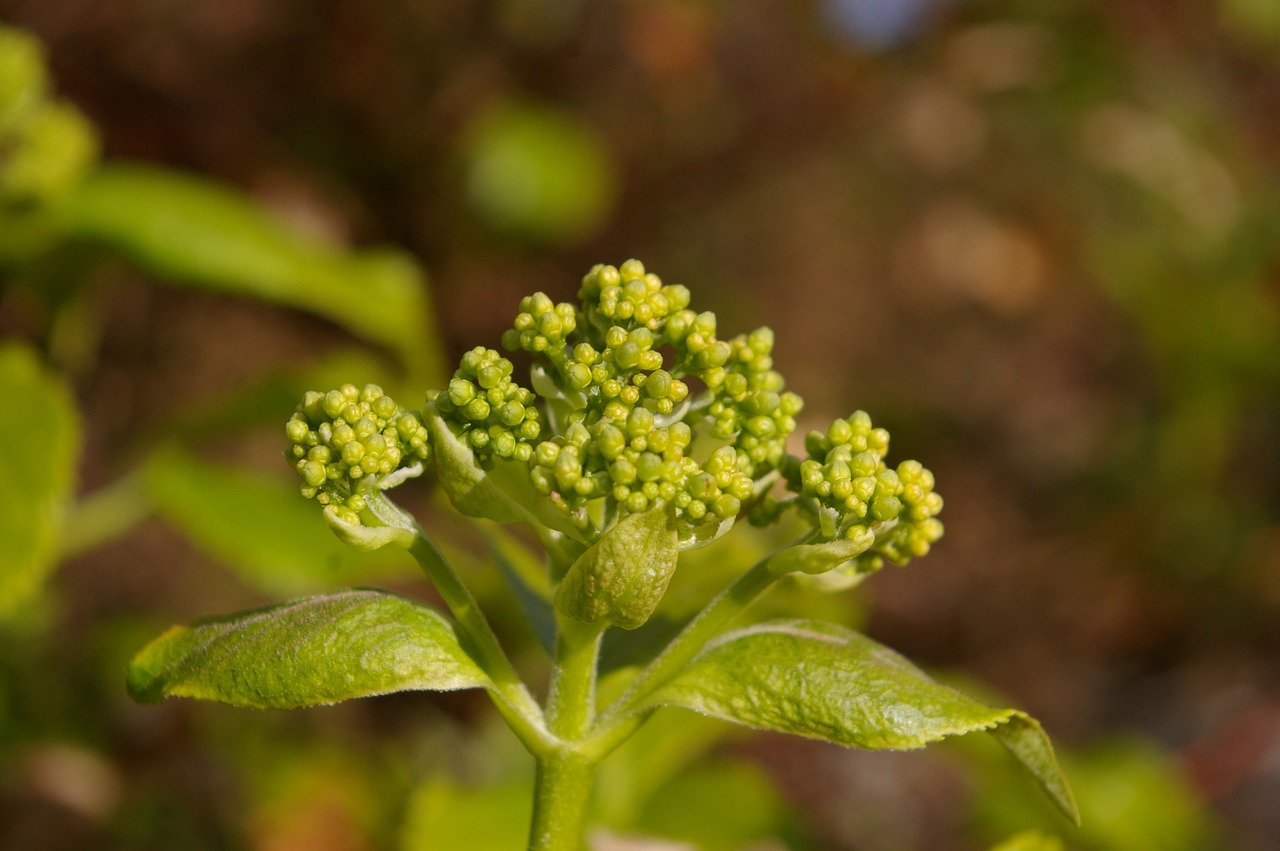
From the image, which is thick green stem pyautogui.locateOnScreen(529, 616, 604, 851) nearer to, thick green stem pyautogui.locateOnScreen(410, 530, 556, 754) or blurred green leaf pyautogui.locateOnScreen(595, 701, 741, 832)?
thick green stem pyautogui.locateOnScreen(410, 530, 556, 754)

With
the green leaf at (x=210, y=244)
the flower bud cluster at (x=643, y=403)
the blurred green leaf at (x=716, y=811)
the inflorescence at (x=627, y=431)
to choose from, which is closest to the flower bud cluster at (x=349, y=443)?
the inflorescence at (x=627, y=431)

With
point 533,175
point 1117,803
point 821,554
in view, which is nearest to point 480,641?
point 821,554

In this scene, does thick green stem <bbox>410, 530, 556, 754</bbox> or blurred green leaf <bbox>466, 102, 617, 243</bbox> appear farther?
blurred green leaf <bbox>466, 102, 617, 243</bbox>

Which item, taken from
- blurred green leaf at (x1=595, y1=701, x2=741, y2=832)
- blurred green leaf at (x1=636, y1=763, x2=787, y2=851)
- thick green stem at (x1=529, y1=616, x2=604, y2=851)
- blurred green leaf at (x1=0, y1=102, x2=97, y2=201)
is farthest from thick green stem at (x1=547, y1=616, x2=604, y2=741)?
blurred green leaf at (x1=0, y1=102, x2=97, y2=201)

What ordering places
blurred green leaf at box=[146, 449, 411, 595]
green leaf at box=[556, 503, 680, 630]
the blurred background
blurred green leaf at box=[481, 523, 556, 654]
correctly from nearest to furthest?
green leaf at box=[556, 503, 680, 630], blurred green leaf at box=[481, 523, 556, 654], blurred green leaf at box=[146, 449, 411, 595], the blurred background

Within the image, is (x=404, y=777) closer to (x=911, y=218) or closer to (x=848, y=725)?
(x=848, y=725)

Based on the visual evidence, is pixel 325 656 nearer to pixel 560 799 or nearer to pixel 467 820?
pixel 560 799
